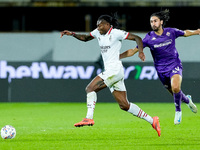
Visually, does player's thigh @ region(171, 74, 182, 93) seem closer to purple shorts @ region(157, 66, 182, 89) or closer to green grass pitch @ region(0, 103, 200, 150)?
purple shorts @ region(157, 66, 182, 89)

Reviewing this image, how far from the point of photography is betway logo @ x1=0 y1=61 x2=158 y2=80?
20859 millimetres

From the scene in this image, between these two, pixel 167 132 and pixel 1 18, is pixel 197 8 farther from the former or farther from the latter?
pixel 167 132

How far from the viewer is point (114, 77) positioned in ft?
33.2

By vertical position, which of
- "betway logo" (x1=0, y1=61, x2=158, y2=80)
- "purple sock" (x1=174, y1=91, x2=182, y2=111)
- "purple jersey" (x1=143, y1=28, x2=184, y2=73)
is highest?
"purple jersey" (x1=143, y1=28, x2=184, y2=73)

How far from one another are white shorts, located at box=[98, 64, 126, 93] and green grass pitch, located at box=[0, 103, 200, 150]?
95 cm

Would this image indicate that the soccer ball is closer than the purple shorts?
Yes

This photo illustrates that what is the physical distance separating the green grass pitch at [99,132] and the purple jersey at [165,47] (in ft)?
4.55

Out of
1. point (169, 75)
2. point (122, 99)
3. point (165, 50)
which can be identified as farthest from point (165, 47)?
point (122, 99)

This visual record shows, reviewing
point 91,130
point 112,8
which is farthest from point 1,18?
point 91,130

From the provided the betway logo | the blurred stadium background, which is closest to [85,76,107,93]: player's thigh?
the blurred stadium background

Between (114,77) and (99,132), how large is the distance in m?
1.46

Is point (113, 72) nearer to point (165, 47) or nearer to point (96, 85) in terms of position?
point (96, 85)

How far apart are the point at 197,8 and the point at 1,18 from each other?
35.9ft

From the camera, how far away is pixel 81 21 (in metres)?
30.7
